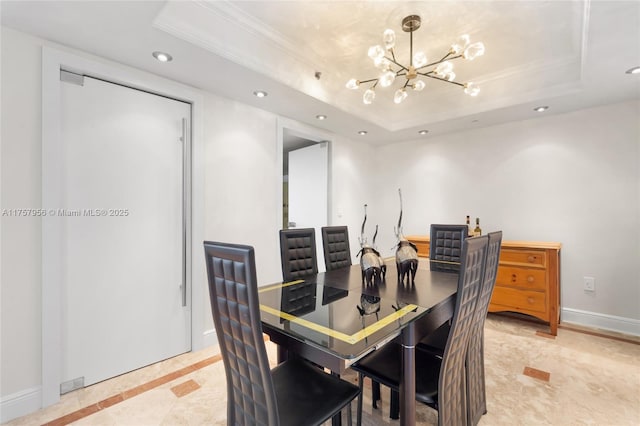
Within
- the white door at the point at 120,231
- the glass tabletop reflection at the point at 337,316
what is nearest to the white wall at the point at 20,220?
the white door at the point at 120,231

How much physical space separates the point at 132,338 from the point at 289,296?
1537 millimetres

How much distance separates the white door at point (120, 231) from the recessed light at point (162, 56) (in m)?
0.38

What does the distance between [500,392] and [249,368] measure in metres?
1.91

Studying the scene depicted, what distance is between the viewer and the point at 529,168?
3512 millimetres

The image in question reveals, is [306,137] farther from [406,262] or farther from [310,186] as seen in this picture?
[406,262]

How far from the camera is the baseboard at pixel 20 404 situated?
1.73 metres

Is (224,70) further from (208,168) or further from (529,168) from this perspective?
(529,168)

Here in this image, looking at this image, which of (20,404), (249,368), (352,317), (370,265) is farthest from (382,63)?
(20,404)

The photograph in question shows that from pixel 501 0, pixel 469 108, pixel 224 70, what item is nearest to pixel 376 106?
pixel 469 108

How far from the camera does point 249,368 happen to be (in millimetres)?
1057

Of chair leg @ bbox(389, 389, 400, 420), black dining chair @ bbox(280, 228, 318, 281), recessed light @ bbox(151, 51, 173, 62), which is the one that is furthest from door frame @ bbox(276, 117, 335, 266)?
chair leg @ bbox(389, 389, 400, 420)

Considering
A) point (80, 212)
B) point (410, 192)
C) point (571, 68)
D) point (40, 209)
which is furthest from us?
point (410, 192)

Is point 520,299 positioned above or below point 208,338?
above

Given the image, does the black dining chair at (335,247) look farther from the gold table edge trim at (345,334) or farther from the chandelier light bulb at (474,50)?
the chandelier light bulb at (474,50)
